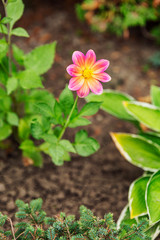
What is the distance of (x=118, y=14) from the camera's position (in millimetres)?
3246

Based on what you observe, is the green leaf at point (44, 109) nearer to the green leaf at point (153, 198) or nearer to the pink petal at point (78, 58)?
the pink petal at point (78, 58)

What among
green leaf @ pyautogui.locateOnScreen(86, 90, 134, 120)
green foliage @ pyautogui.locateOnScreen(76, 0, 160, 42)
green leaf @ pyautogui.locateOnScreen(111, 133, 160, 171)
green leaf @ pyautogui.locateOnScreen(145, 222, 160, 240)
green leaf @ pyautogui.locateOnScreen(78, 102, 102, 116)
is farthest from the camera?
green foliage @ pyautogui.locateOnScreen(76, 0, 160, 42)

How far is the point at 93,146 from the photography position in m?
1.73

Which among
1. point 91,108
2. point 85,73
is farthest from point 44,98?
point 85,73

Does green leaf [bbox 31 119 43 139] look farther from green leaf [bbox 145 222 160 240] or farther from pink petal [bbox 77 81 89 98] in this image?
green leaf [bbox 145 222 160 240]

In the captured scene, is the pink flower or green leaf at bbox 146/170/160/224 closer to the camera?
the pink flower

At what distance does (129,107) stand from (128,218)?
0.78 metres

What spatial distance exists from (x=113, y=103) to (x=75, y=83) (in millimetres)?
1018

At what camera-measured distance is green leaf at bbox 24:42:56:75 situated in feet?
6.25

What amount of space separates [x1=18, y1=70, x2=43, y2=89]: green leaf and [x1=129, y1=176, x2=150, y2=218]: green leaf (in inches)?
36.2

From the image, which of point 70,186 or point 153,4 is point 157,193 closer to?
point 70,186

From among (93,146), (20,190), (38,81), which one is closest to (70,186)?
(20,190)

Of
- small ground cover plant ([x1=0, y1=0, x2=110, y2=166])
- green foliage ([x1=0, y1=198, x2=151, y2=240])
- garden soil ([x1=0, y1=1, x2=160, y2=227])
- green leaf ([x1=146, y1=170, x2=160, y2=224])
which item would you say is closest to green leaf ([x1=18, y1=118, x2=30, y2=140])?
small ground cover plant ([x1=0, y1=0, x2=110, y2=166])

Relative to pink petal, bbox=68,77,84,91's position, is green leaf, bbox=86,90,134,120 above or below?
below
